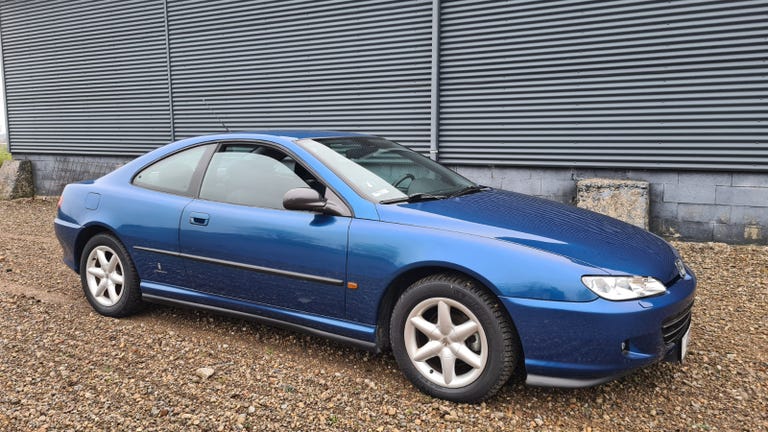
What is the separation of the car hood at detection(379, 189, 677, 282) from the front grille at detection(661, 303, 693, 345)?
0.65 ft

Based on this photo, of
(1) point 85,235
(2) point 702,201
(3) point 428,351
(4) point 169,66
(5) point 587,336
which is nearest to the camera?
(5) point 587,336

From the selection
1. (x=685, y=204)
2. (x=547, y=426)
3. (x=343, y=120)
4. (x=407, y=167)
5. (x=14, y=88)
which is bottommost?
(x=547, y=426)

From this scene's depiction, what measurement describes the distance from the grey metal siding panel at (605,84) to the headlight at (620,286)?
4.41 m

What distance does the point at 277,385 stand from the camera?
2967 mm

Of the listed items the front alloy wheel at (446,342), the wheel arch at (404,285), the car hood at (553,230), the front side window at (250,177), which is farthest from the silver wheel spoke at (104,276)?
the front alloy wheel at (446,342)

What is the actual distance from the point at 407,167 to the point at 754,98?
14.9ft

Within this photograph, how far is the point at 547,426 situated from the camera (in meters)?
2.58

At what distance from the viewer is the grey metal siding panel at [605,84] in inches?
236

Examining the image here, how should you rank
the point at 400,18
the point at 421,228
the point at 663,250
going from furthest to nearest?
the point at 400,18
the point at 663,250
the point at 421,228

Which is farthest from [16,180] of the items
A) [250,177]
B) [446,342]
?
[446,342]

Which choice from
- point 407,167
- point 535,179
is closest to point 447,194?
point 407,167

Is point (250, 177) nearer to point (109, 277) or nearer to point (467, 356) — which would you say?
point (109, 277)

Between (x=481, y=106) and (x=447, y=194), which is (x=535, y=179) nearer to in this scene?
(x=481, y=106)

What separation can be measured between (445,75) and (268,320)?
17.1 ft
